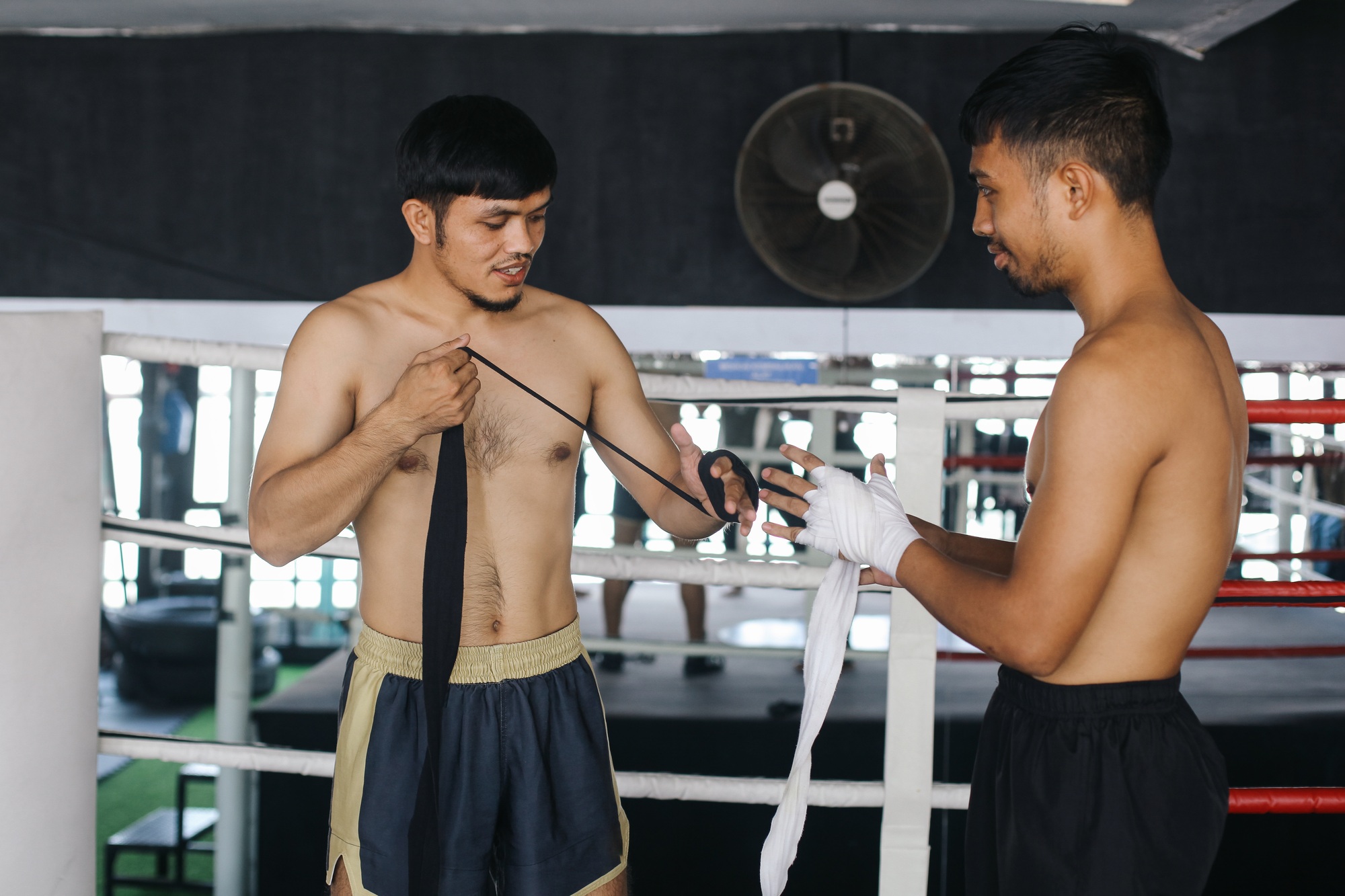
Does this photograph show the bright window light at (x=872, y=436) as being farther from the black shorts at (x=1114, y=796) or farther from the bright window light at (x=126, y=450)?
the bright window light at (x=126, y=450)

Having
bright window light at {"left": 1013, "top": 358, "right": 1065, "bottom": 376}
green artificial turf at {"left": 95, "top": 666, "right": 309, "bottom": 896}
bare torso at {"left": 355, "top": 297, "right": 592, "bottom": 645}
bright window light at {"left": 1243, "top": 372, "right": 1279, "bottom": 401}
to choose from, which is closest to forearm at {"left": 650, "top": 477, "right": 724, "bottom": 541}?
bare torso at {"left": 355, "top": 297, "right": 592, "bottom": 645}

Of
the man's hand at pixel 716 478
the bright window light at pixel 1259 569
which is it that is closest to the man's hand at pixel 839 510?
the man's hand at pixel 716 478

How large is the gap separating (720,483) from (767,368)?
2.77 meters

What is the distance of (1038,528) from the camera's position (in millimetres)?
928

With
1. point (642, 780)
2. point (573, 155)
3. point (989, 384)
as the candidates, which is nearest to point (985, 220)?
point (642, 780)

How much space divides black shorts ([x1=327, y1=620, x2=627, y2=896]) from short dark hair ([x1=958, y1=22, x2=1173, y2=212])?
0.86 meters

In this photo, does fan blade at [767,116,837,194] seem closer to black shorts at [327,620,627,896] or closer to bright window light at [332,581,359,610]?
black shorts at [327,620,627,896]

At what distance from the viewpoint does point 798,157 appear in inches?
135

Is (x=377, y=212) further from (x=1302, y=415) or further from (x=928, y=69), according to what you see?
(x=1302, y=415)

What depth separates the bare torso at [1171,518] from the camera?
3.08ft

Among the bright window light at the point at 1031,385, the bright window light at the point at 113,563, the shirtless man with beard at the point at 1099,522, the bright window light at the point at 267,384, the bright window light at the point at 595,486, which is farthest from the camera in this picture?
the bright window light at the point at 113,563

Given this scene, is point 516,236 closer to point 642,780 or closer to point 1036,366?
point 642,780

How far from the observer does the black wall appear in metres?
3.94

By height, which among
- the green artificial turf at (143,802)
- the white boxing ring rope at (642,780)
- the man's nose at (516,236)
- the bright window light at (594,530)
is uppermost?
the man's nose at (516,236)
